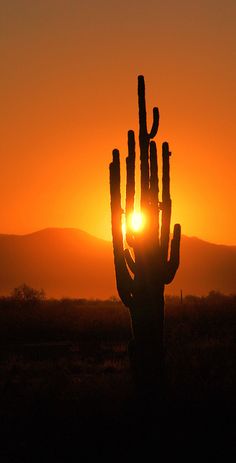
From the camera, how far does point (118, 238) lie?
14.1 m

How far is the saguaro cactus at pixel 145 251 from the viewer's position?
1360 cm

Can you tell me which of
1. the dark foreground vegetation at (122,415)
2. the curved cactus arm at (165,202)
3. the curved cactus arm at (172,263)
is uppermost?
the curved cactus arm at (165,202)

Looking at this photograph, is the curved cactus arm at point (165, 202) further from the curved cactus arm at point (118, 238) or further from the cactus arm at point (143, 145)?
the curved cactus arm at point (118, 238)

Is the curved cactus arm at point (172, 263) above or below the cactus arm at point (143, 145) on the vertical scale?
below

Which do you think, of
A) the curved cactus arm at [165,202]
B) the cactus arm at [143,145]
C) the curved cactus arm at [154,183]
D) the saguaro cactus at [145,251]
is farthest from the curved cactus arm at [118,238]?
the curved cactus arm at [165,202]

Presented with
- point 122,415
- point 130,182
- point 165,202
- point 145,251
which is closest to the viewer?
point 122,415

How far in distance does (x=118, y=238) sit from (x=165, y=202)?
126cm

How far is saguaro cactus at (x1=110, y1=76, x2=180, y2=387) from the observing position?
13.6m

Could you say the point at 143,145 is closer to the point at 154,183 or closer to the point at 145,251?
the point at 154,183

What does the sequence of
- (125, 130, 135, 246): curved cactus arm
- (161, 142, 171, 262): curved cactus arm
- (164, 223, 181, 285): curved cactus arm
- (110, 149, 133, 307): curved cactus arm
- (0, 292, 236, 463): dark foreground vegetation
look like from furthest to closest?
(125, 130, 135, 246): curved cactus arm → (161, 142, 171, 262): curved cactus arm → (164, 223, 181, 285): curved cactus arm → (110, 149, 133, 307): curved cactus arm → (0, 292, 236, 463): dark foreground vegetation

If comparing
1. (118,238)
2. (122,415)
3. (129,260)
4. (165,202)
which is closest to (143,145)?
(165,202)

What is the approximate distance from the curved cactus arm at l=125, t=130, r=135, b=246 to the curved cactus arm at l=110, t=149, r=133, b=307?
20 centimetres

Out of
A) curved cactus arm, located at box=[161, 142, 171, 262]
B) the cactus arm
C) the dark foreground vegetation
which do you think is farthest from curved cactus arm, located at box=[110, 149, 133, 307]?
the dark foreground vegetation

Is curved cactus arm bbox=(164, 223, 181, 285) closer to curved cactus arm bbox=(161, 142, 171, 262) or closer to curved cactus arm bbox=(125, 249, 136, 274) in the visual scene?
curved cactus arm bbox=(161, 142, 171, 262)
